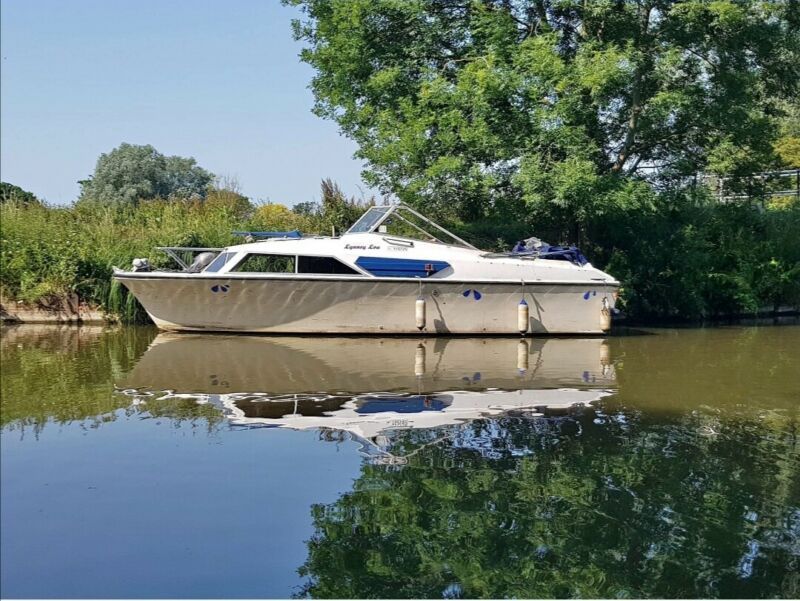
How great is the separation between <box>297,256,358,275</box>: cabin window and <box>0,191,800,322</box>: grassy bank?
3749 millimetres

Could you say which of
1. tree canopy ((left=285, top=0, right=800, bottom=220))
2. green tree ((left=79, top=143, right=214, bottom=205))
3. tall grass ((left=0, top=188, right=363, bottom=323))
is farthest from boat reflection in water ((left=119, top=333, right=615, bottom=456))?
green tree ((left=79, top=143, right=214, bottom=205))

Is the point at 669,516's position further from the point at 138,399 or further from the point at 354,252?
the point at 354,252

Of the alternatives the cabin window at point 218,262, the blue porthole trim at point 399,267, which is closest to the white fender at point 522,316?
the blue porthole trim at point 399,267

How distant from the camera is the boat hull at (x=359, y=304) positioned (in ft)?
45.8

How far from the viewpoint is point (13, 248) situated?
15.9m

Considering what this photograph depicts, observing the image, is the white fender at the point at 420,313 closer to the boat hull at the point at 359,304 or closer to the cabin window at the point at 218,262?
the boat hull at the point at 359,304

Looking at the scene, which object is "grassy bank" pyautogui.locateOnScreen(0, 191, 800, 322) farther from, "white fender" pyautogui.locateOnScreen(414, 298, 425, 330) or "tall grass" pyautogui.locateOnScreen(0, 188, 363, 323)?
"white fender" pyautogui.locateOnScreen(414, 298, 425, 330)

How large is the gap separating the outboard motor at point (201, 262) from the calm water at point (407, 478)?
3445mm

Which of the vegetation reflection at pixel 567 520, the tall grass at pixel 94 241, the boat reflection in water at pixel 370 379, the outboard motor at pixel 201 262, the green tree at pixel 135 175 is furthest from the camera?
the green tree at pixel 135 175

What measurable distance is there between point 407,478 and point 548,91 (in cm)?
1201

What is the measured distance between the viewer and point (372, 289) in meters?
14.1

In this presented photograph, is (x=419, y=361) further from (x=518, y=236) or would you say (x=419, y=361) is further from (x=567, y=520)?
(x=518, y=236)

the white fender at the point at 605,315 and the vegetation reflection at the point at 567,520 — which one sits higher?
the white fender at the point at 605,315

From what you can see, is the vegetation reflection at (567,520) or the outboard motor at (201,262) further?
the outboard motor at (201,262)
